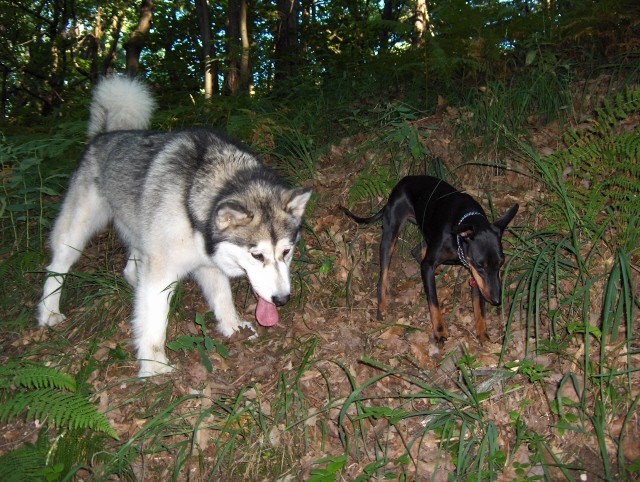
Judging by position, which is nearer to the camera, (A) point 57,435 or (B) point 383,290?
(A) point 57,435

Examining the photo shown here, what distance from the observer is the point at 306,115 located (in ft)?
23.6

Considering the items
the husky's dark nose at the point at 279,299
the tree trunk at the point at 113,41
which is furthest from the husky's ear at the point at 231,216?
the tree trunk at the point at 113,41

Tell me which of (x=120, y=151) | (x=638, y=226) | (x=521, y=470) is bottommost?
(x=521, y=470)

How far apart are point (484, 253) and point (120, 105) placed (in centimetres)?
415

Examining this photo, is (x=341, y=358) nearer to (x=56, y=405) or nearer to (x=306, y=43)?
(x=56, y=405)

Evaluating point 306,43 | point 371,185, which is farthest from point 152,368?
point 306,43

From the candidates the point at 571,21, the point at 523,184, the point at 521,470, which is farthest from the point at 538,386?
the point at 571,21

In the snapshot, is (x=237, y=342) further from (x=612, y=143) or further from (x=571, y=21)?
(x=571, y=21)

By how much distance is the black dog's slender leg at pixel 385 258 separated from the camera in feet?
14.2

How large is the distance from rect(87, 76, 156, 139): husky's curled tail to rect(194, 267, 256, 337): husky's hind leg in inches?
84.0

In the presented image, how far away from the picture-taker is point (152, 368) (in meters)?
3.90

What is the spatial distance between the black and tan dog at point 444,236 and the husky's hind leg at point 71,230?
2661mm

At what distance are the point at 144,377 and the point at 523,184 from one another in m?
3.96

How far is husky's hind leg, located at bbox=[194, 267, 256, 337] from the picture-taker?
175 inches
